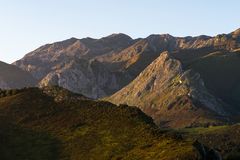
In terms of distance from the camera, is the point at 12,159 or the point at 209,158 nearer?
the point at 209,158

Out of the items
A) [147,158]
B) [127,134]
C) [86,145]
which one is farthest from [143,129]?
[147,158]

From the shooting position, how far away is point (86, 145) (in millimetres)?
190125

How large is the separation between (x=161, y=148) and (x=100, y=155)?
2027 centimetres

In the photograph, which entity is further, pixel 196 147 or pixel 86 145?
pixel 86 145

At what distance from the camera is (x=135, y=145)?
18188cm

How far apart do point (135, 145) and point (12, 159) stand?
4196cm

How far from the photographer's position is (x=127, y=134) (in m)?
194

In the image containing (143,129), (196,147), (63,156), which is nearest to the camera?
(196,147)

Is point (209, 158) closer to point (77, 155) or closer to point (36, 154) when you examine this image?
point (77, 155)

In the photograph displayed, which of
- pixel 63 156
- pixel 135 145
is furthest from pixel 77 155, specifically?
pixel 135 145

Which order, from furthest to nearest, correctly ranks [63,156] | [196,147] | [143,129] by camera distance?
[143,129] < [63,156] < [196,147]

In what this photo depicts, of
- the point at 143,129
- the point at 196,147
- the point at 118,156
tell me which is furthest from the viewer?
the point at 143,129

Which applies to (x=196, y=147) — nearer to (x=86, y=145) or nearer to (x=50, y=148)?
(x=86, y=145)

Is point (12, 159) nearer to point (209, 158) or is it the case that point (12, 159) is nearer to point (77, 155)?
point (77, 155)
